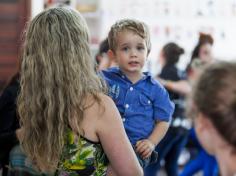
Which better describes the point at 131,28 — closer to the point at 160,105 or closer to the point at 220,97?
the point at 160,105

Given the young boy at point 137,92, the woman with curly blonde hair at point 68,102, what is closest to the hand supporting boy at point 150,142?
the young boy at point 137,92

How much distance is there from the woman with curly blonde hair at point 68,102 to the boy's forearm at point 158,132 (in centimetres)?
44

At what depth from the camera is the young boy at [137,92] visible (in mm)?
2258

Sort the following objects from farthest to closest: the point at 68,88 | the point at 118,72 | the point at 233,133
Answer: the point at 118,72 → the point at 68,88 → the point at 233,133

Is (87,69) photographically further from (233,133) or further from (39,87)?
(233,133)

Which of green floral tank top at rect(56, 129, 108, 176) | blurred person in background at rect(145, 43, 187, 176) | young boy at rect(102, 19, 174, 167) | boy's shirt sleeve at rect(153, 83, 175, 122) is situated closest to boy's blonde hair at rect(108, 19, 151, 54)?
young boy at rect(102, 19, 174, 167)

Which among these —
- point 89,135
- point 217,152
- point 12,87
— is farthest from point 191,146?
point 217,152

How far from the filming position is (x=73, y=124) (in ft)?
5.84

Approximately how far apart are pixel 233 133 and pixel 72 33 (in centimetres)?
76

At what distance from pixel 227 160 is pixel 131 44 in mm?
1120

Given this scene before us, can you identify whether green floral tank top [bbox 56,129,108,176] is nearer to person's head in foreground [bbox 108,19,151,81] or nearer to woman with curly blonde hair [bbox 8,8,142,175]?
woman with curly blonde hair [bbox 8,8,142,175]

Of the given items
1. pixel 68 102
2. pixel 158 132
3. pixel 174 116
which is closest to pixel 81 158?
pixel 68 102

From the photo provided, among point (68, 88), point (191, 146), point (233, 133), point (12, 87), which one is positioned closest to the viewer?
point (233, 133)

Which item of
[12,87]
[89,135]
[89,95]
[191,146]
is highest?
[89,95]
